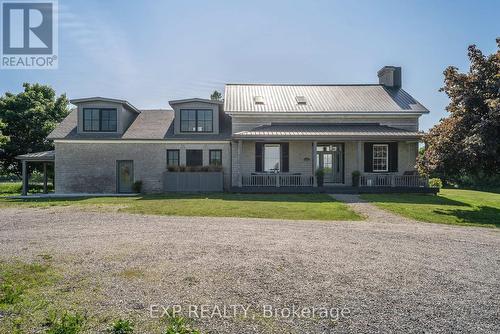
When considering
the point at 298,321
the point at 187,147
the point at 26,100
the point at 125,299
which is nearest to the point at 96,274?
the point at 125,299

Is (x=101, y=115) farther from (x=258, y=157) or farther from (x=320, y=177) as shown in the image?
(x=320, y=177)

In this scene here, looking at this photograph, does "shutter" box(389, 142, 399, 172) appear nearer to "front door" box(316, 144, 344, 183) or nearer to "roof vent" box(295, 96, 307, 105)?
"front door" box(316, 144, 344, 183)

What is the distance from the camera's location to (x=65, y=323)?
3342 millimetres

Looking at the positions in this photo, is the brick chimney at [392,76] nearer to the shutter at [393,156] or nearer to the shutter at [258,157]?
the shutter at [393,156]

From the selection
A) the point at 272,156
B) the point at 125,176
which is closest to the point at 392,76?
the point at 272,156

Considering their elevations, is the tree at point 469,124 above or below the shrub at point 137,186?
above

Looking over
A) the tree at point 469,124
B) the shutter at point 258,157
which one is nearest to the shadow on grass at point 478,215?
the tree at point 469,124

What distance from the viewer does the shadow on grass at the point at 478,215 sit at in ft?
32.7

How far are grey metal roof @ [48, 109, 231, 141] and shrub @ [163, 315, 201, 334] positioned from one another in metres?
16.0

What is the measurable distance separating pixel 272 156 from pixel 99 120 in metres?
11.0

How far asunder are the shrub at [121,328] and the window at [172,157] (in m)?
16.3

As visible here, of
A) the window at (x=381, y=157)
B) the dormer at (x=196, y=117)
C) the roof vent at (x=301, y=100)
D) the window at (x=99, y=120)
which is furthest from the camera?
the roof vent at (x=301, y=100)

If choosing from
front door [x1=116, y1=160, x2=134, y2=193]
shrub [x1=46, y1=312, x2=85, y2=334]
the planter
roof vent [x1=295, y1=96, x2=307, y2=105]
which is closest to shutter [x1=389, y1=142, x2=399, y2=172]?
roof vent [x1=295, y1=96, x2=307, y2=105]

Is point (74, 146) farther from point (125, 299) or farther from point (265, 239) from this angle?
point (125, 299)
